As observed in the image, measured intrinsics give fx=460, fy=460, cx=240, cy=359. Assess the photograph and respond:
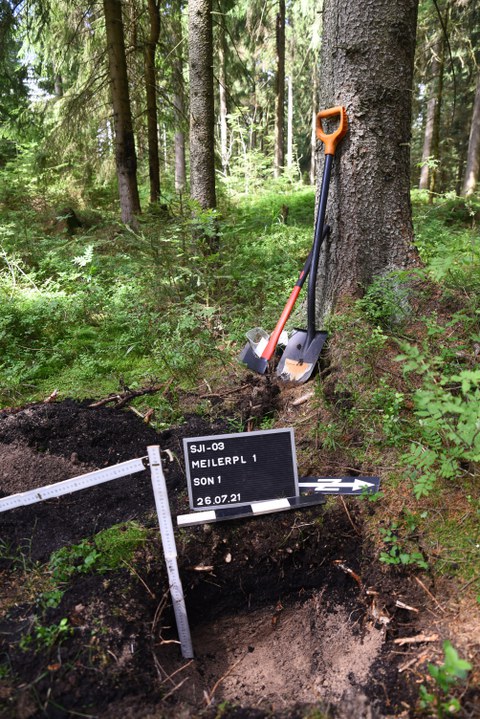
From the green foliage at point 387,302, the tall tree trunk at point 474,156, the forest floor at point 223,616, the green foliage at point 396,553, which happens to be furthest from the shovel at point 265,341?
the tall tree trunk at point 474,156

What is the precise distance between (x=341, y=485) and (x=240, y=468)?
61 centimetres

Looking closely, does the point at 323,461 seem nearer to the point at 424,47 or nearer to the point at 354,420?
the point at 354,420

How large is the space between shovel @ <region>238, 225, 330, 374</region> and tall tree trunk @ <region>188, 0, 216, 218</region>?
265cm

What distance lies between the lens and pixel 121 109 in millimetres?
7848

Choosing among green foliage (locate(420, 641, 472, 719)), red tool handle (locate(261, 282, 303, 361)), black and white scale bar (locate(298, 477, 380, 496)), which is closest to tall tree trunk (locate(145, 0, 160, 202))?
red tool handle (locate(261, 282, 303, 361))

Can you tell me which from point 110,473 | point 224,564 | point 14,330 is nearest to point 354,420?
point 224,564

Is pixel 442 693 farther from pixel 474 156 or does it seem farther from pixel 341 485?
pixel 474 156

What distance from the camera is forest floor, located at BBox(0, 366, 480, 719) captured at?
174 centimetres

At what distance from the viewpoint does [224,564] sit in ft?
7.97

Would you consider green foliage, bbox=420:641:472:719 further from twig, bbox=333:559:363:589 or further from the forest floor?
twig, bbox=333:559:363:589

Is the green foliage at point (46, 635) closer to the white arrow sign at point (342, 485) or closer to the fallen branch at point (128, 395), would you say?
the white arrow sign at point (342, 485)

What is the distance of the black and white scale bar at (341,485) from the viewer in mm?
2633

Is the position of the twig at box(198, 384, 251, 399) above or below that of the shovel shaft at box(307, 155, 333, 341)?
below

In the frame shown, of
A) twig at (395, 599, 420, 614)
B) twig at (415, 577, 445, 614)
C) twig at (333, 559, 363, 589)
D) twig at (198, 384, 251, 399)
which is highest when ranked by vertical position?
twig at (198, 384, 251, 399)
